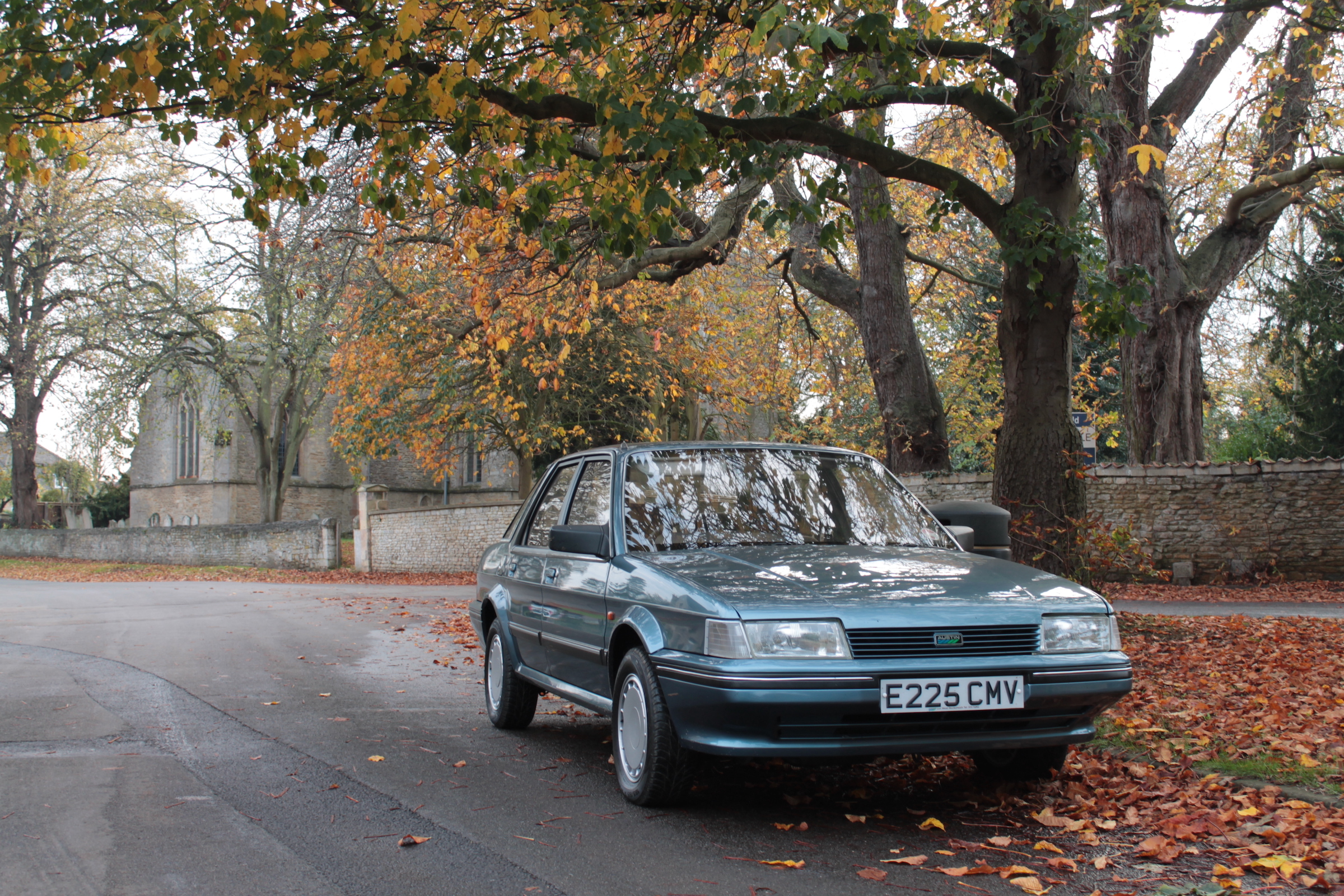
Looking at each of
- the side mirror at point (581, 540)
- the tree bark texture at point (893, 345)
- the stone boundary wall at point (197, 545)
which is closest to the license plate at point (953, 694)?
the side mirror at point (581, 540)

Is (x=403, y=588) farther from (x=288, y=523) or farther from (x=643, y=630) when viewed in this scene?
(x=643, y=630)

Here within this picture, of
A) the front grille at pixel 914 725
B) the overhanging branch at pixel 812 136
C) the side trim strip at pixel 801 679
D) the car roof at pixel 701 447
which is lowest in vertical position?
the front grille at pixel 914 725

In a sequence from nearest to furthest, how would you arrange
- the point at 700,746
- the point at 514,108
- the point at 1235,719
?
the point at 700,746
the point at 1235,719
the point at 514,108

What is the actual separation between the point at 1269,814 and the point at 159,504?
2256 inches

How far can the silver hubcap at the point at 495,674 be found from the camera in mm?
7012

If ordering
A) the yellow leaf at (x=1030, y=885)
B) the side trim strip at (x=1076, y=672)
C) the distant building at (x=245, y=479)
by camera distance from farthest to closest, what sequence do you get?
the distant building at (x=245, y=479)
the side trim strip at (x=1076, y=672)
the yellow leaf at (x=1030, y=885)

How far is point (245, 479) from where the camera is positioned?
5238cm

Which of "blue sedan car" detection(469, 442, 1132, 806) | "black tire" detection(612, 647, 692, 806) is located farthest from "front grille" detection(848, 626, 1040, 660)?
"black tire" detection(612, 647, 692, 806)

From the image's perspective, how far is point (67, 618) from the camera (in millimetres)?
15062

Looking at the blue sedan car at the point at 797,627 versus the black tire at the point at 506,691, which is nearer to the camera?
the blue sedan car at the point at 797,627

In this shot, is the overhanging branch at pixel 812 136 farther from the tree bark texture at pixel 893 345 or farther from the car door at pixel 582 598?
the tree bark texture at pixel 893 345

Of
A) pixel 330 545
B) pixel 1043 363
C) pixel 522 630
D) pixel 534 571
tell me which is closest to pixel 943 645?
pixel 534 571

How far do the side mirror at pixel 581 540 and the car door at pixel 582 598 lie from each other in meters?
0.11

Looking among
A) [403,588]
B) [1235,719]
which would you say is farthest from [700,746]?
[403,588]
